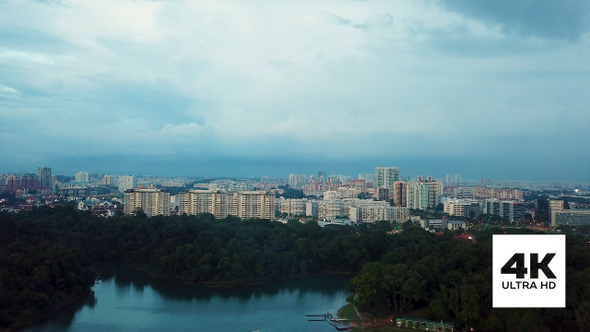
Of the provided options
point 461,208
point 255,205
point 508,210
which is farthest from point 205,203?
point 508,210

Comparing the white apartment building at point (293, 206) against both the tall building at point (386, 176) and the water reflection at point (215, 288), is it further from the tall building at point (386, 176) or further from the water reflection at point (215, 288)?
the water reflection at point (215, 288)

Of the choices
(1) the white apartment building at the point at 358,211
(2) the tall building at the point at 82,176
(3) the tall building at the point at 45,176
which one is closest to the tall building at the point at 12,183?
(3) the tall building at the point at 45,176

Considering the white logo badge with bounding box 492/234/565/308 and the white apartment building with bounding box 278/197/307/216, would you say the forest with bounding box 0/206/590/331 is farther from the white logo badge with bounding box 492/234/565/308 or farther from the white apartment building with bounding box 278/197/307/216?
the white apartment building with bounding box 278/197/307/216

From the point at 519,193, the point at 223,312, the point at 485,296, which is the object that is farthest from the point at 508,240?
the point at 519,193

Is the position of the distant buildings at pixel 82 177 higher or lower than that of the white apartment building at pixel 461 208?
higher

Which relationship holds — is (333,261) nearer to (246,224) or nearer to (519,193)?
(246,224)

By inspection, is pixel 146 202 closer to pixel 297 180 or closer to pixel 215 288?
pixel 215 288
